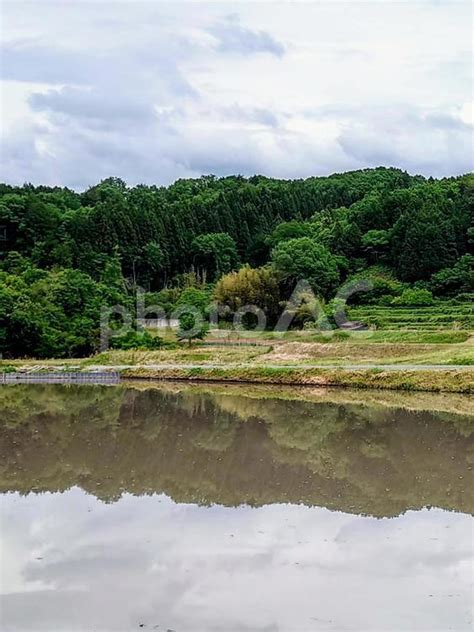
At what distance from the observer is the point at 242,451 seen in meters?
18.7

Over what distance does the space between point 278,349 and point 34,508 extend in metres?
20.8

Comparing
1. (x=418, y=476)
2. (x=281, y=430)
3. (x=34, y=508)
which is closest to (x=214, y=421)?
(x=281, y=430)

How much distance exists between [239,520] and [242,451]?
5698 mm

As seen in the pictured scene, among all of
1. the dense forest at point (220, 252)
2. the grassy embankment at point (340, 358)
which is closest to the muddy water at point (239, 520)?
the grassy embankment at point (340, 358)

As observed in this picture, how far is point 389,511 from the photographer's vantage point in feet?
→ 44.3

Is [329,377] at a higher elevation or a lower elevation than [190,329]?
lower

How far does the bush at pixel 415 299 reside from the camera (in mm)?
40750

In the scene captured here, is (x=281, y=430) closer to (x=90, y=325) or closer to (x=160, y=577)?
(x=160, y=577)

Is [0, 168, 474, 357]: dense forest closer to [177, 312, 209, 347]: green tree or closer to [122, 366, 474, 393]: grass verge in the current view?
[177, 312, 209, 347]: green tree

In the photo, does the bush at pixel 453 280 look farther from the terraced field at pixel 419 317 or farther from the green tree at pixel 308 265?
the green tree at pixel 308 265

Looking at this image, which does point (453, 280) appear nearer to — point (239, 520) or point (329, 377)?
point (329, 377)

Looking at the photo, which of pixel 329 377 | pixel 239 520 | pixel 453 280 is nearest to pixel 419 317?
pixel 453 280

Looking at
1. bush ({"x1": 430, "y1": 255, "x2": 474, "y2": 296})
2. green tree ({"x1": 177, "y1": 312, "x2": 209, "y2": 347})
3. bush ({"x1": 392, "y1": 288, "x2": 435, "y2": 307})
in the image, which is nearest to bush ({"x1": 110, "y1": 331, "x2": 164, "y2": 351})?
green tree ({"x1": 177, "y1": 312, "x2": 209, "y2": 347})

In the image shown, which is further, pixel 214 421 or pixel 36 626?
pixel 214 421
